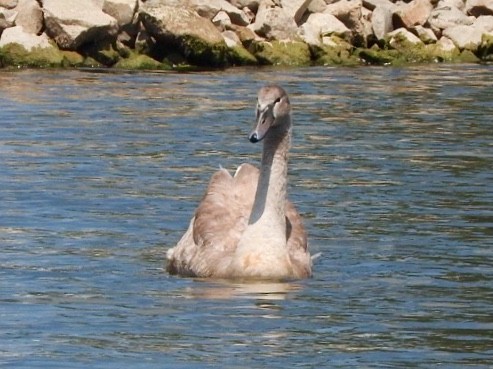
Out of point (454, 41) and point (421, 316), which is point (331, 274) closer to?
point (421, 316)

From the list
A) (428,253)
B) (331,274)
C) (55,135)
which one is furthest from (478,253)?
(55,135)

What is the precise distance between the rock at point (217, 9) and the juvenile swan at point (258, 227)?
23130 millimetres

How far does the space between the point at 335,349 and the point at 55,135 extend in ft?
40.8

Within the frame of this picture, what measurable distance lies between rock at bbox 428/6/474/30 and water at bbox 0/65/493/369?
1207 cm

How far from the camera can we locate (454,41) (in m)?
39.6

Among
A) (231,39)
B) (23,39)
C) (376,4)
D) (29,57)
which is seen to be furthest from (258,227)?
(376,4)

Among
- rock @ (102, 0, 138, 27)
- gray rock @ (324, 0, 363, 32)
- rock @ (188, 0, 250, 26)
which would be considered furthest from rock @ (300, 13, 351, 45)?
rock @ (102, 0, 138, 27)

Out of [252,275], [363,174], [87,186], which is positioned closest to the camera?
[252,275]

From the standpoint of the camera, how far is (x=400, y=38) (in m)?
38.8

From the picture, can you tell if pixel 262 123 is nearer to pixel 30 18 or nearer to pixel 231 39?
pixel 30 18

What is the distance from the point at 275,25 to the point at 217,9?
1.30m

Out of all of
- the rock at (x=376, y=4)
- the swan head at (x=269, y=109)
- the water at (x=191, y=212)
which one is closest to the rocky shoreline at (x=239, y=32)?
the rock at (x=376, y=4)

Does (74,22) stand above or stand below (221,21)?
above

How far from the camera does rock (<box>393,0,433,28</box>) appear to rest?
3994 cm
